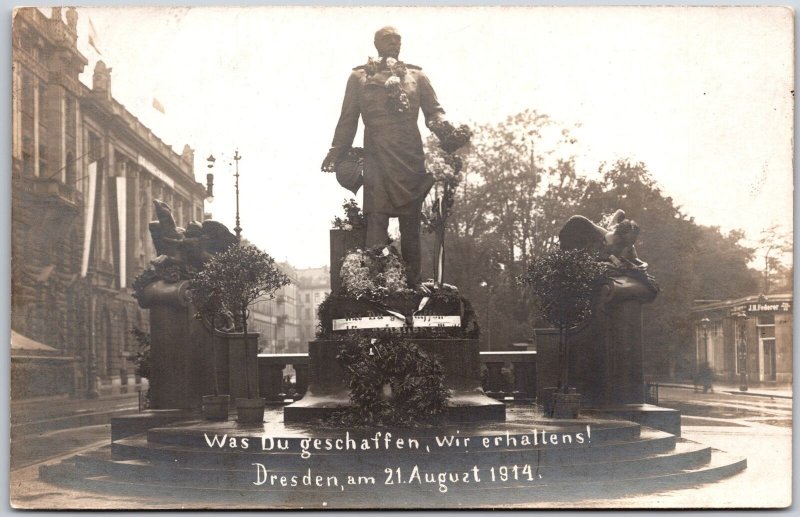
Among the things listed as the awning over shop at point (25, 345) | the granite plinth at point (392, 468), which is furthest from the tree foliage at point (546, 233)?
the awning over shop at point (25, 345)

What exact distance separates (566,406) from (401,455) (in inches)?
126

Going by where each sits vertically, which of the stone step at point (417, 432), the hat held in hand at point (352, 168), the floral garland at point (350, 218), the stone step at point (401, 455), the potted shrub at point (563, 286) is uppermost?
the hat held in hand at point (352, 168)

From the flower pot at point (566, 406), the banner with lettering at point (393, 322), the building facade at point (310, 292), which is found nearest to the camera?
the banner with lettering at point (393, 322)

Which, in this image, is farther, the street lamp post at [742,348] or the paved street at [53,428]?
the street lamp post at [742,348]

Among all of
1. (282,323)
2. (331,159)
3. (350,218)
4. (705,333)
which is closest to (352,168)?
(331,159)

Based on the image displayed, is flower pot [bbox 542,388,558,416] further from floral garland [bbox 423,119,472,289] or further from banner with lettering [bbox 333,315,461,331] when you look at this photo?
floral garland [bbox 423,119,472,289]

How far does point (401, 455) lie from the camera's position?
13328mm

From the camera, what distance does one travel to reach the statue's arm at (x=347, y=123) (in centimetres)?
1591

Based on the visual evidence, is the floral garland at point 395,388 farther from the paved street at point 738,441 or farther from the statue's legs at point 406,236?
the paved street at point 738,441

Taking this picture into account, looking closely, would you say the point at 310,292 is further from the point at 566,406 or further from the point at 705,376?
the point at 566,406

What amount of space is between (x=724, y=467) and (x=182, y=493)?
23.1ft

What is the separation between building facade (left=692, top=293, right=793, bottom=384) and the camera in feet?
52.1

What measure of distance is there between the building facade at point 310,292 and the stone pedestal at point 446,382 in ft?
25.7

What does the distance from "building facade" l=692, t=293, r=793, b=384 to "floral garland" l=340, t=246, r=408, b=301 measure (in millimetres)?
5403
